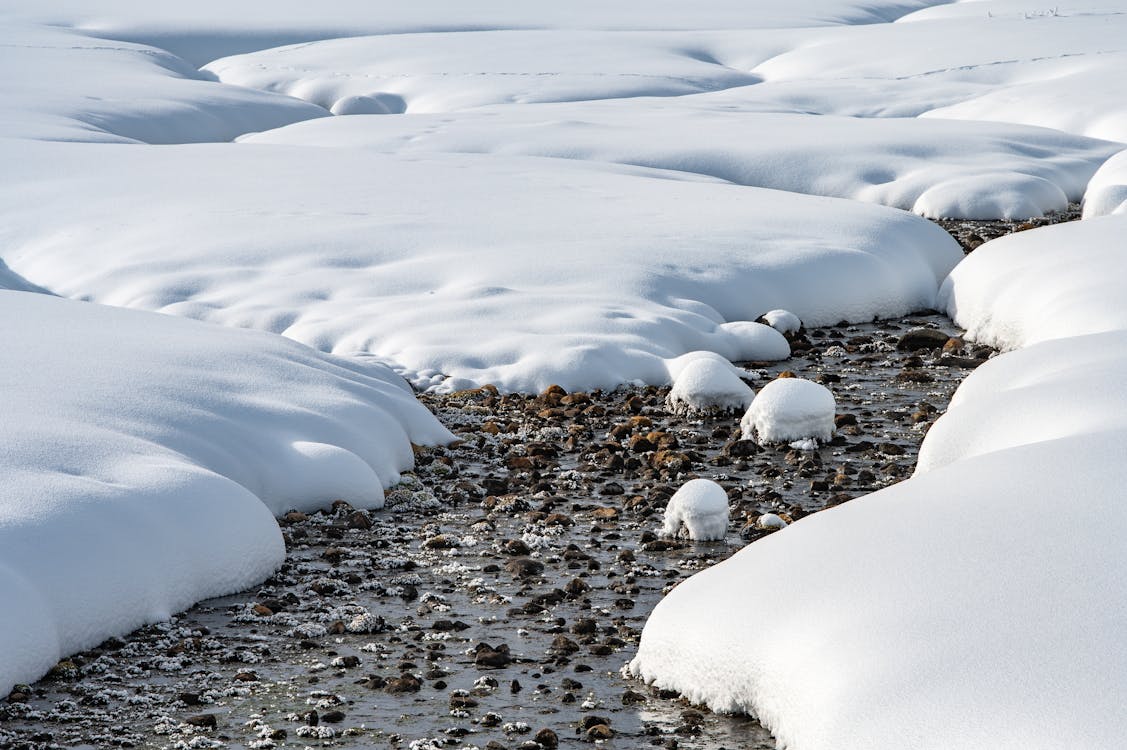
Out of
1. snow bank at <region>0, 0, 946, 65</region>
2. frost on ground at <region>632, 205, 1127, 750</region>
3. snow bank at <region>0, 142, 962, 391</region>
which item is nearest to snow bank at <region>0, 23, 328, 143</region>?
snow bank at <region>0, 142, 962, 391</region>

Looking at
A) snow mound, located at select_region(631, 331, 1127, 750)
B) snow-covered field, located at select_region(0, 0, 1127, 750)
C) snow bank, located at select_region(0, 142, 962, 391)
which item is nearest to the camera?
snow mound, located at select_region(631, 331, 1127, 750)

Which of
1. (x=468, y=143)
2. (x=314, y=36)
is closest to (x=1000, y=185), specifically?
(x=468, y=143)

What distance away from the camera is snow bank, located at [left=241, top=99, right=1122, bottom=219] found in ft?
57.2

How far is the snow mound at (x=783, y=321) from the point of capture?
11117mm

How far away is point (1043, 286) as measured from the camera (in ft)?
35.6

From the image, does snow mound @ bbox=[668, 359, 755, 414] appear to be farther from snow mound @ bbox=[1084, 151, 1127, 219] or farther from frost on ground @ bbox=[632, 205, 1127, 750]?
snow mound @ bbox=[1084, 151, 1127, 219]

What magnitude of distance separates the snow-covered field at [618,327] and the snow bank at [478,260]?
0.15 ft

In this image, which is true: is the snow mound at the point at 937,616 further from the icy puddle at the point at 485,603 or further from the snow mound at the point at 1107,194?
the snow mound at the point at 1107,194

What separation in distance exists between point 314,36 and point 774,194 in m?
36.2

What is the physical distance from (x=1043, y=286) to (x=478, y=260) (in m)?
4.91

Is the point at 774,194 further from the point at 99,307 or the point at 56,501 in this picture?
the point at 56,501

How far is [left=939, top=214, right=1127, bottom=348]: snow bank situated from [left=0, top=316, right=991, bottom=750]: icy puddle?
1346mm

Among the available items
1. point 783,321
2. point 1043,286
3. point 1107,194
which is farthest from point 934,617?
point 1107,194

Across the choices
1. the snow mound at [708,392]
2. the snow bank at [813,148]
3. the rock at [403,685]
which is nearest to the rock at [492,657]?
the rock at [403,685]
